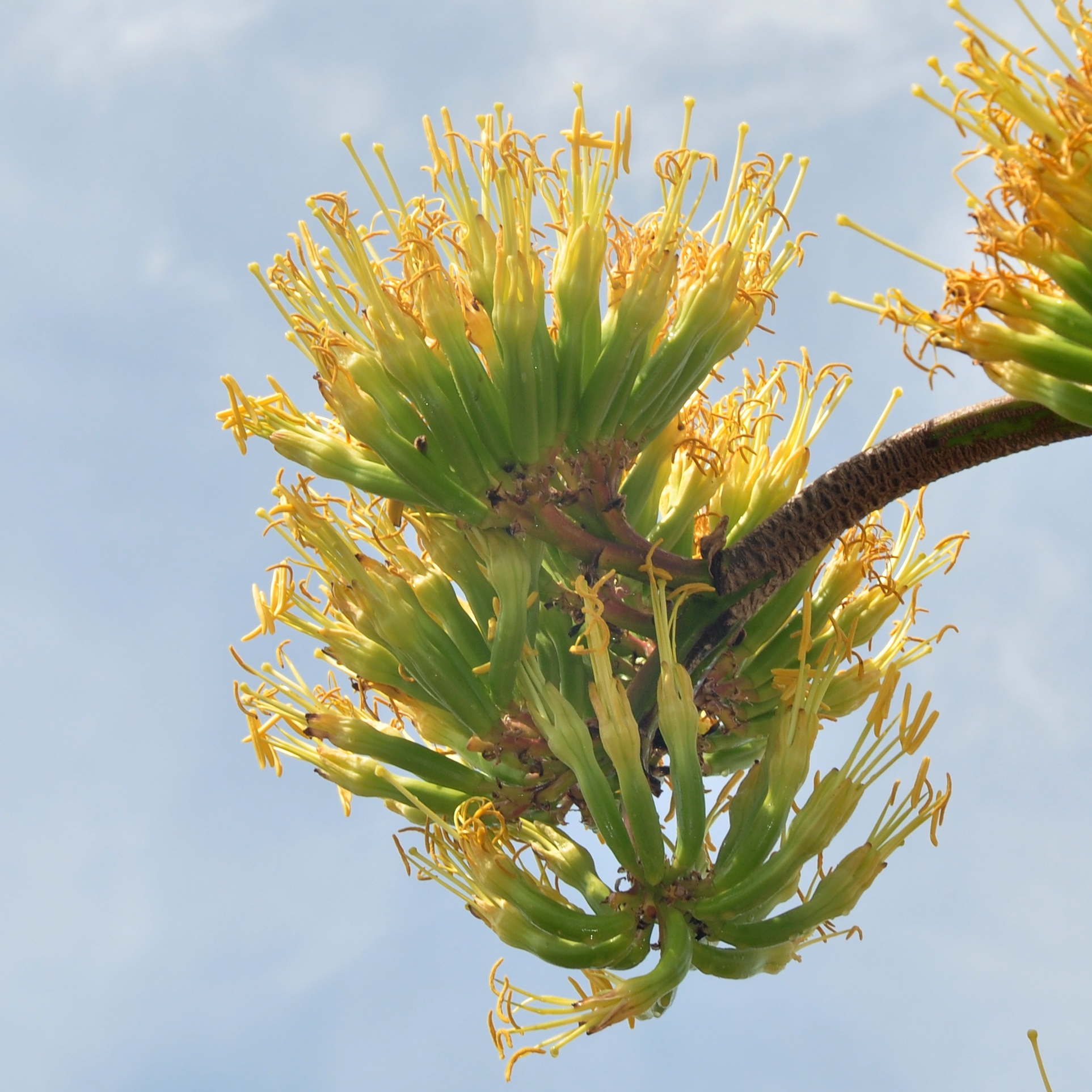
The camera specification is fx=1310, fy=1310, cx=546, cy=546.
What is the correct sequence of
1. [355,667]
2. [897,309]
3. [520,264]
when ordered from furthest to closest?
[355,667]
[520,264]
[897,309]

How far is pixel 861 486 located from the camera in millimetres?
2973

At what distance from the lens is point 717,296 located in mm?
3273

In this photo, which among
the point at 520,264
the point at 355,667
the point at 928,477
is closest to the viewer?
the point at 928,477

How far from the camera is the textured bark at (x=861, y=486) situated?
9.02 ft

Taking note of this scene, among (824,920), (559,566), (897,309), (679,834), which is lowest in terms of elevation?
(824,920)

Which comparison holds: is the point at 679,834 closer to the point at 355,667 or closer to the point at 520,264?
the point at 355,667

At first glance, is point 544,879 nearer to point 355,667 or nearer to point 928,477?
point 355,667

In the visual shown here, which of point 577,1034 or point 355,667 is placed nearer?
point 577,1034

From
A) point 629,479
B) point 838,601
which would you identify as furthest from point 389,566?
point 838,601

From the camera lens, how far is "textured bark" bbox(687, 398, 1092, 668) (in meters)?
2.75

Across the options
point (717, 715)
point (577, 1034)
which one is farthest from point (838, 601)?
point (577, 1034)

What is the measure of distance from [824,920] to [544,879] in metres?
0.68

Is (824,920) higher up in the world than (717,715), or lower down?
lower down

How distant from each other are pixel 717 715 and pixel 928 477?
96 centimetres
